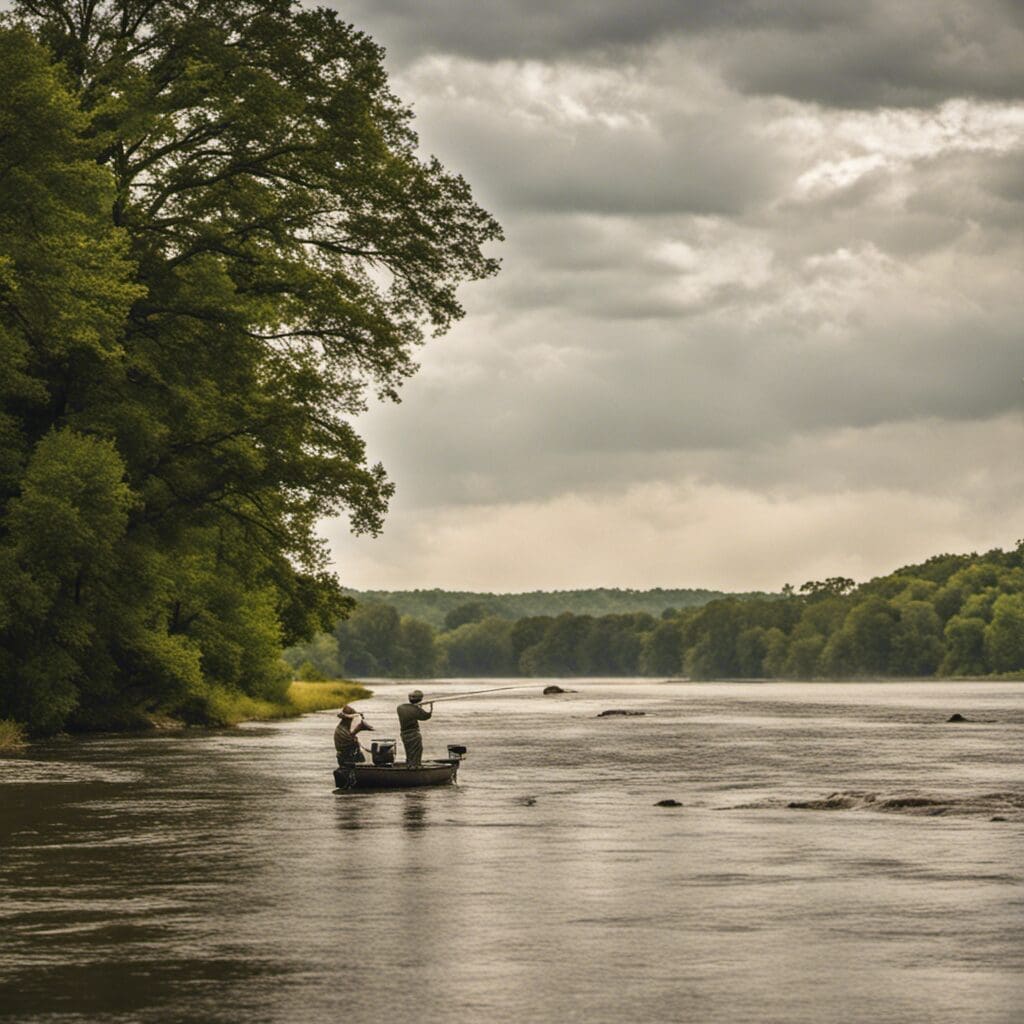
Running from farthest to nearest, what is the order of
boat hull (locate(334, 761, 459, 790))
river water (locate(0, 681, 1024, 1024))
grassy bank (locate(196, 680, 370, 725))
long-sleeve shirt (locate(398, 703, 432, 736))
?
grassy bank (locate(196, 680, 370, 725)) → long-sleeve shirt (locate(398, 703, 432, 736)) → boat hull (locate(334, 761, 459, 790)) → river water (locate(0, 681, 1024, 1024))

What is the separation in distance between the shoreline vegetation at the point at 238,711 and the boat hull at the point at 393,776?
58.5ft

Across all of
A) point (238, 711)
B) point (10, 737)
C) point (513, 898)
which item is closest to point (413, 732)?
point (513, 898)

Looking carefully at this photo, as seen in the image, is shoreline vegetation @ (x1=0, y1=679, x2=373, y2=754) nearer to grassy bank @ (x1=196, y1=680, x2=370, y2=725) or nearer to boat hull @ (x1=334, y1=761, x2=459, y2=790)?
grassy bank @ (x1=196, y1=680, x2=370, y2=725)

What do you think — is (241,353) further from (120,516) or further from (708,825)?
(708,825)

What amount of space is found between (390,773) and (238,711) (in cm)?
4193

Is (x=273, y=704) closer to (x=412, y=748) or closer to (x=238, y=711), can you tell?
(x=238, y=711)

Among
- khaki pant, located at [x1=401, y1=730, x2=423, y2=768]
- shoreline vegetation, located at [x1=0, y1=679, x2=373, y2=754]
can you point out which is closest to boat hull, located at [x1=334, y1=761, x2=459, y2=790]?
khaki pant, located at [x1=401, y1=730, x2=423, y2=768]

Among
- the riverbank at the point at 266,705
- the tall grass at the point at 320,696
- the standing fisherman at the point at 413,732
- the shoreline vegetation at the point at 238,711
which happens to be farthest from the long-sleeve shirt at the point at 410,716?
the tall grass at the point at 320,696

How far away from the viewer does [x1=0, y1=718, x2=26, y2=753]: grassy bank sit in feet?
166

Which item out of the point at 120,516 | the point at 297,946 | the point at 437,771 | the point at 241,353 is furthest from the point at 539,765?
the point at 297,946

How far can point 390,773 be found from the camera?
35.0 m

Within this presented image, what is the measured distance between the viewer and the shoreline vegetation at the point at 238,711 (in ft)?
171

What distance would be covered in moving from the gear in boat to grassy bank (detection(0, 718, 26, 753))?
18583 millimetres

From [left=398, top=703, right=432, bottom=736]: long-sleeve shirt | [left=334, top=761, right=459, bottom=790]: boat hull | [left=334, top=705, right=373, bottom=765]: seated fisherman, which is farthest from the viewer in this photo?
[left=398, top=703, right=432, bottom=736]: long-sleeve shirt
